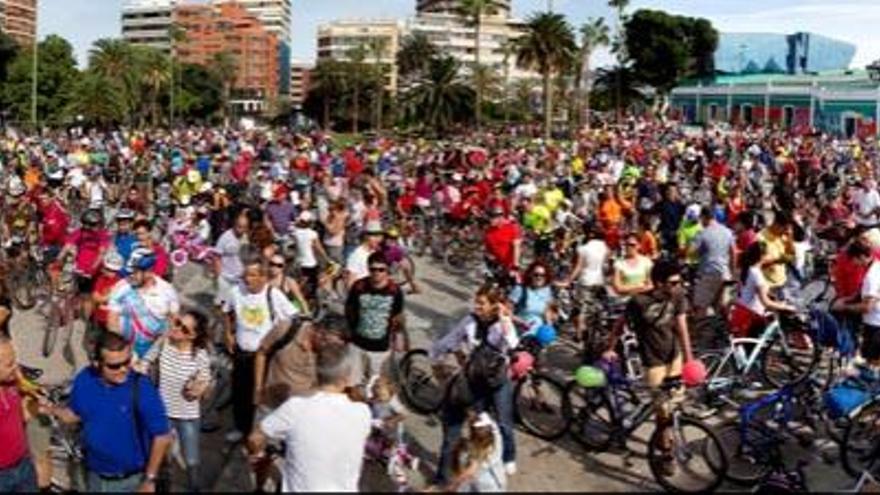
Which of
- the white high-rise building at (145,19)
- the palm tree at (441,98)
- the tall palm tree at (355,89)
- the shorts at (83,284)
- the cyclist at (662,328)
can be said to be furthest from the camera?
the white high-rise building at (145,19)

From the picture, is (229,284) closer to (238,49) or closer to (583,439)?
(583,439)

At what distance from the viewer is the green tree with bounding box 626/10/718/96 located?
320 feet

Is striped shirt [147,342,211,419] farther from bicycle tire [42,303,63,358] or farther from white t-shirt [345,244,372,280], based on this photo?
bicycle tire [42,303,63,358]

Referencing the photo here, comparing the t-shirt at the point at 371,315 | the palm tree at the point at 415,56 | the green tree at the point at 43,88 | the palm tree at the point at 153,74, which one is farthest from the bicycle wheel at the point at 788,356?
the palm tree at the point at 153,74

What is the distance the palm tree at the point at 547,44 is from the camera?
7712 cm

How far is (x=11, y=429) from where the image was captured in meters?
5.80

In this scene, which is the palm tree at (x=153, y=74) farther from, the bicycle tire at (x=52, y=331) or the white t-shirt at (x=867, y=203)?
the bicycle tire at (x=52, y=331)

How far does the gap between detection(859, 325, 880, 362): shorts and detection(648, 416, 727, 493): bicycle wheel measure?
2.59 metres

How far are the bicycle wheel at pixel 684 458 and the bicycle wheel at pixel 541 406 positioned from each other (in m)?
1.15

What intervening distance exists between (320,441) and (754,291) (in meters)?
6.67

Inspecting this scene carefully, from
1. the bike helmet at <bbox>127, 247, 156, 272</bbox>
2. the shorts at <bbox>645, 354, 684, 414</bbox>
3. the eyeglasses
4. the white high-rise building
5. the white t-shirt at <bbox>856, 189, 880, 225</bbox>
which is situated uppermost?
the white high-rise building

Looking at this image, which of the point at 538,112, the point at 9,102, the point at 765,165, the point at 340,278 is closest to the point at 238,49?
the point at 538,112

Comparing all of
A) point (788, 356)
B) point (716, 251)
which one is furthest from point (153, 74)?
point (788, 356)

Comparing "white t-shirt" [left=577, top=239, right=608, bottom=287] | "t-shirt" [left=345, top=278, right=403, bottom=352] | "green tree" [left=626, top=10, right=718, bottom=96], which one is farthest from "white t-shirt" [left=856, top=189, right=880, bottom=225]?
"green tree" [left=626, top=10, right=718, bottom=96]
